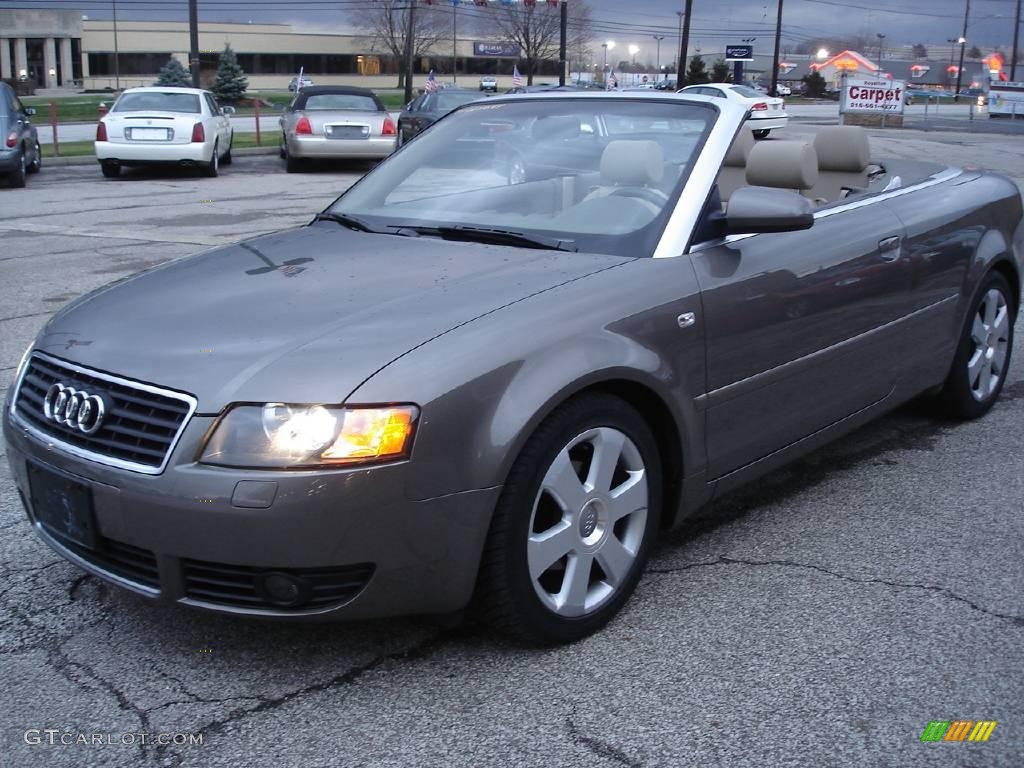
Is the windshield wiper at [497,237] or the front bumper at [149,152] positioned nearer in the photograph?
the windshield wiper at [497,237]

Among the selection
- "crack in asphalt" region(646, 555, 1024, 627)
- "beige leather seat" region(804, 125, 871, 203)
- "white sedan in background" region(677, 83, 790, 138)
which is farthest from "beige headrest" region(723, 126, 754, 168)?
"white sedan in background" region(677, 83, 790, 138)

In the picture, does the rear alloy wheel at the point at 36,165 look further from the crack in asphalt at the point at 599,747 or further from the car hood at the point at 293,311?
the crack in asphalt at the point at 599,747

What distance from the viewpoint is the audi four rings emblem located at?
2852 millimetres

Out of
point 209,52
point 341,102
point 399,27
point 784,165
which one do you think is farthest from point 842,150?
point 209,52

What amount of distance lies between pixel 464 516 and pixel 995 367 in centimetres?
356

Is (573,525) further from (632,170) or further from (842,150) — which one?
(842,150)

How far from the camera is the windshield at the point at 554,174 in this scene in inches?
145

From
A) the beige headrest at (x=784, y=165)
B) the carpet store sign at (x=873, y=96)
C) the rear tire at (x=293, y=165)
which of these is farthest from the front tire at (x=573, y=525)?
the carpet store sign at (x=873, y=96)

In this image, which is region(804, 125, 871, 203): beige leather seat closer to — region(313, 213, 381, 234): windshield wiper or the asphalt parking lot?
the asphalt parking lot

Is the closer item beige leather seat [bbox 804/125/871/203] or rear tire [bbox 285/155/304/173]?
beige leather seat [bbox 804/125/871/203]

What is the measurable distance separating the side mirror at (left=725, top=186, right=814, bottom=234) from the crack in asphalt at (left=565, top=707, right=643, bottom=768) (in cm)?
166

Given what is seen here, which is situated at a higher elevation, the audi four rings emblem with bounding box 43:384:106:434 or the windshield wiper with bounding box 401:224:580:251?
the windshield wiper with bounding box 401:224:580:251

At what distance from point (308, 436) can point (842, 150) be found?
368cm
